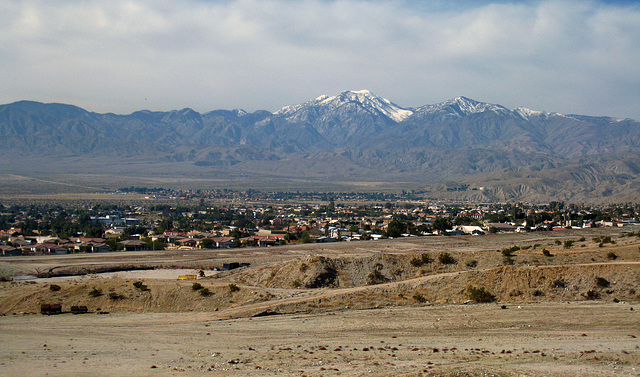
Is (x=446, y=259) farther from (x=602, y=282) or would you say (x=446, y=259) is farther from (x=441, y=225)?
(x=441, y=225)

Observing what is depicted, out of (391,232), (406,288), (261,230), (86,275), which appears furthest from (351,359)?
(261,230)

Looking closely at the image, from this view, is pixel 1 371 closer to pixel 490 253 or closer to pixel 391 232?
pixel 490 253

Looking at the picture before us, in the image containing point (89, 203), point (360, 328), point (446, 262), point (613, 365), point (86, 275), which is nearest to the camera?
point (613, 365)

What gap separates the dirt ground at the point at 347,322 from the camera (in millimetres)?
18234

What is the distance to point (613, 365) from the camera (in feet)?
56.2

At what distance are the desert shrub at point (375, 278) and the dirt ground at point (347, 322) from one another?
0.46 m

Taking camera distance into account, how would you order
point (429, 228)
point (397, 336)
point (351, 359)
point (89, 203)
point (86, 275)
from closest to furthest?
point (351, 359) < point (397, 336) < point (86, 275) < point (429, 228) < point (89, 203)

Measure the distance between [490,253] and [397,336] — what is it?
2132cm

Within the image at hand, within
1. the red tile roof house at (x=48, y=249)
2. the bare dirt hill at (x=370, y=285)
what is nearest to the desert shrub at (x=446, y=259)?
the bare dirt hill at (x=370, y=285)

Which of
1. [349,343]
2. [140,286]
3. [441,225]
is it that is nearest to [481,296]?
[349,343]

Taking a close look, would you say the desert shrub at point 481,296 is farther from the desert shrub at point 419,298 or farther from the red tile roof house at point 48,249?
the red tile roof house at point 48,249

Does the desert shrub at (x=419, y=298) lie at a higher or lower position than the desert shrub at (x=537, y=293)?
lower

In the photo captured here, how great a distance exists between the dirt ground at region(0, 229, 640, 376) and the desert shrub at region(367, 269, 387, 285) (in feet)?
1.50

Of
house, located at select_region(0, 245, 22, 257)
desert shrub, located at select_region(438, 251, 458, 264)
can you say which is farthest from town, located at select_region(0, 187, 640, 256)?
desert shrub, located at select_region(438, 251, 458, 264)
